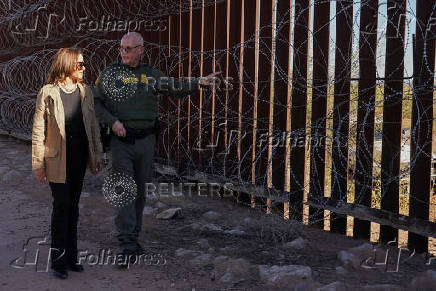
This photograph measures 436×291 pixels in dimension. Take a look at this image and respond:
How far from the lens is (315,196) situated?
4.87 meters

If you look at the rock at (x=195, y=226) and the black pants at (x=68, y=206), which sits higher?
the black pants at (x=68, y=206)

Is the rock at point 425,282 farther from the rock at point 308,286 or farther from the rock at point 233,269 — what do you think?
the rock at point 233,269

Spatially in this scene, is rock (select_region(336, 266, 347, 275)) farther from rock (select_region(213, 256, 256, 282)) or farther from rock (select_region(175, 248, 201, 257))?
rock (select_region(175, 248, 201, 257))

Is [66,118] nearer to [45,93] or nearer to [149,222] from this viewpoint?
[45,93]

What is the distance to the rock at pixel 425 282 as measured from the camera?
3352 millimetres

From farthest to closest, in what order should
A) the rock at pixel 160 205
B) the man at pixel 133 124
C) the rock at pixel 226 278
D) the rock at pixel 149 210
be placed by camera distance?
the rock at pixel 160 205 < the rock at pixel 149 210 < the man at pixel 133 124 < the rock at pixel 226 278

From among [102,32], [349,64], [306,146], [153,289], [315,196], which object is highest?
[102,32]

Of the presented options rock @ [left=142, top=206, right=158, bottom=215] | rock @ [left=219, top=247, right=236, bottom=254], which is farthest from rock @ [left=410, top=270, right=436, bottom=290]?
rock @ [left=142, top=206, right=158, bottom=215]

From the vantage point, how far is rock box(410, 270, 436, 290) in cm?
335

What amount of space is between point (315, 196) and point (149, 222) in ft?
5.06

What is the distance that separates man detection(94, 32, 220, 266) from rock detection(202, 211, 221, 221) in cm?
122

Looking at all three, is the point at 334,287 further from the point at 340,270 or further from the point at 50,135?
the point at 50,135

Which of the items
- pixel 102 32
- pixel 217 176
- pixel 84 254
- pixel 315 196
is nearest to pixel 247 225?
pixel 315 196

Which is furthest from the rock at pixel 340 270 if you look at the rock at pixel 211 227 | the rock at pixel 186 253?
the rock at pixel 211 227
